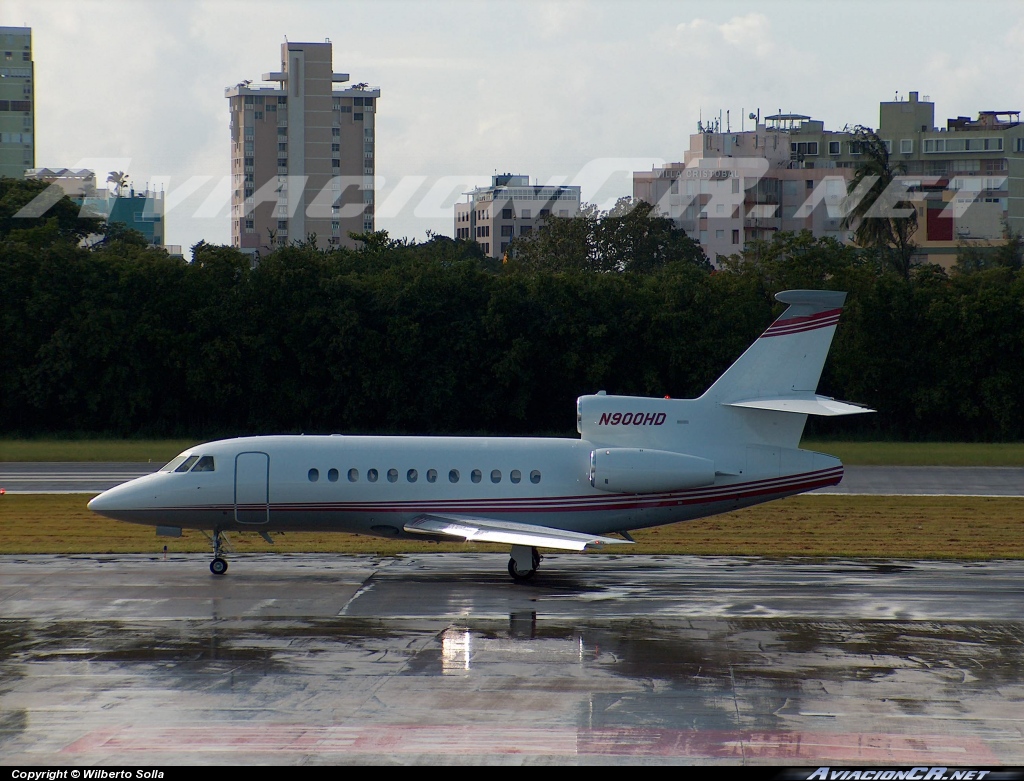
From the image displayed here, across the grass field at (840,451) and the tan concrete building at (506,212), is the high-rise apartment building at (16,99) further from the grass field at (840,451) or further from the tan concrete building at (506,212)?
the grass field at (840,451)

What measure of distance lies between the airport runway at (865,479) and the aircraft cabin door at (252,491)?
1595 centimetres

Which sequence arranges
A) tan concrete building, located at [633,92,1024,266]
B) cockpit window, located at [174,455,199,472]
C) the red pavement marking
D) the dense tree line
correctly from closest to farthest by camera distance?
1. the red pavement marking
2. cockpit window, located at [174,455,199,472]
3. the dense tree line
4. tan concrete building, located at [633,92,1024,266]

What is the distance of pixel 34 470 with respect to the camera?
45.2 metres

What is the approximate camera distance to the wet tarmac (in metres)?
13.6

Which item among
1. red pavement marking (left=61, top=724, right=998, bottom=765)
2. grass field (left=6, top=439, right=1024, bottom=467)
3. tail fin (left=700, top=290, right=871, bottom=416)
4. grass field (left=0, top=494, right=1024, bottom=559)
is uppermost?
tail fin (left=700, top=290, right=871, bottom=416)

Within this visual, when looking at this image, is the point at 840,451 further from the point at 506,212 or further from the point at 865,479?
the point at 506,212

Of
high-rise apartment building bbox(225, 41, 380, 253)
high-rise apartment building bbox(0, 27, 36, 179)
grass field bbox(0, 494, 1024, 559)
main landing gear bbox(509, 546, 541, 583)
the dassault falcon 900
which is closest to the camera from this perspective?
main landing gear bbox(509, 546, 541, 583)

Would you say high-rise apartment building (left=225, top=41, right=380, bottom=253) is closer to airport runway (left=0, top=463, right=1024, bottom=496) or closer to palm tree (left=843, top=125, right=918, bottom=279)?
palm tree (left=843, top=125, right=918, bottom=279)

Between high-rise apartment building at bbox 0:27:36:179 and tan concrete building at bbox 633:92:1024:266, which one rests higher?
high-rise apartment building at bbox 0:27:36:179

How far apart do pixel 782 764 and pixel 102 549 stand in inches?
783

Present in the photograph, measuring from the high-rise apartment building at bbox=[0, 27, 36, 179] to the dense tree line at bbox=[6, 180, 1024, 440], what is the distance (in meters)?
138

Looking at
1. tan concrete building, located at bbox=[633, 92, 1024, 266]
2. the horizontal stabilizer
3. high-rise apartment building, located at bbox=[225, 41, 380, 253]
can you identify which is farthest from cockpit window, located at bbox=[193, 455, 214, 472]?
high-rise apartment building, located at bbox=[225, 41, 380, 253]

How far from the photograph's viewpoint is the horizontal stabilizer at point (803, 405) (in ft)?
74.8
